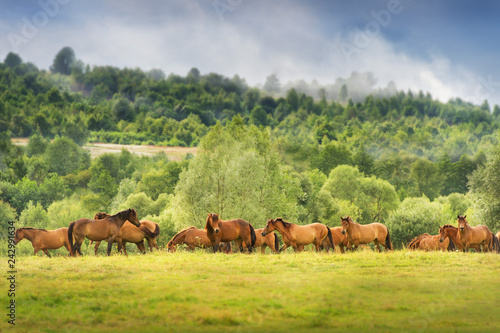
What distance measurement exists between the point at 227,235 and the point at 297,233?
372 cm

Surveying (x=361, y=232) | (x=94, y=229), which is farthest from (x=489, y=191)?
(x=94, y=229)

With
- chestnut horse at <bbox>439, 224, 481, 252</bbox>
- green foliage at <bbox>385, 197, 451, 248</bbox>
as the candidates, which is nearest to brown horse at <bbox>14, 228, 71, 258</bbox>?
chestnut horse at <bbox>439, 224, 481, 252</bbox>

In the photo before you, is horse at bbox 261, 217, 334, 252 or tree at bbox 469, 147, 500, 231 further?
tree at bbox 469, 147, 500, 231

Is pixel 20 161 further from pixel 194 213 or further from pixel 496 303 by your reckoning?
pixel 496 303

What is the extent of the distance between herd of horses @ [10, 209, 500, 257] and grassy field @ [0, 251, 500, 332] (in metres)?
3.39

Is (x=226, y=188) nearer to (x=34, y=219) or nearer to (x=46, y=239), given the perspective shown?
(x=46, y=239)

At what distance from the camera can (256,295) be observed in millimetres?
15141

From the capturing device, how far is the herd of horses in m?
25.0

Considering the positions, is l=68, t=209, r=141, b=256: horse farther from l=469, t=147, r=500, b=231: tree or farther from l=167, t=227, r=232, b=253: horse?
l=469, t=147, r=500, b=231: tree

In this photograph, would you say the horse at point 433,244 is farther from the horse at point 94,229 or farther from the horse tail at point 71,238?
the horse tail at point 71,238

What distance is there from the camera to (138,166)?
151 m

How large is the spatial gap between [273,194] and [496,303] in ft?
113

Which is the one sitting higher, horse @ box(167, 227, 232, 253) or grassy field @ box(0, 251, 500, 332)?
horse @ box(167, 227, 232, 253)

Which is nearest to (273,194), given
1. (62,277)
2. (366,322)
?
(62,277)
